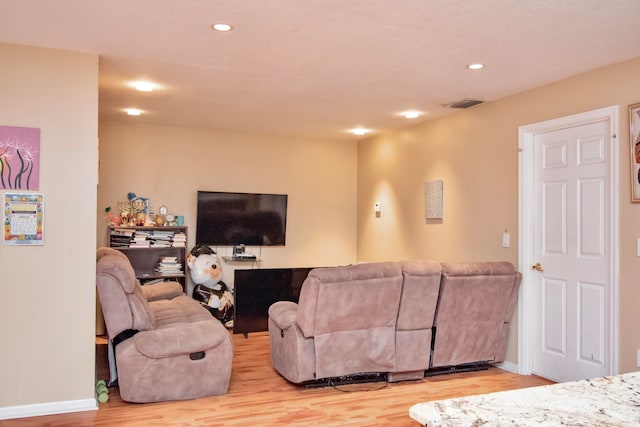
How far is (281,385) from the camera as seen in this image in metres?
4.16

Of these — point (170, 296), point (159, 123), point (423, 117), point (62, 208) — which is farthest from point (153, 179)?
point (423, 117)

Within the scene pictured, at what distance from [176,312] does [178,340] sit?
0.94 meters

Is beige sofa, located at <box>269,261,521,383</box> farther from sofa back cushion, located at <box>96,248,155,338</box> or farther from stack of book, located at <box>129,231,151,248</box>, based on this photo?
stack of book, located at <box>129,231,151,248</box>

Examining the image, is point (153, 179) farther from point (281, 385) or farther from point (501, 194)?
point (501, 194)

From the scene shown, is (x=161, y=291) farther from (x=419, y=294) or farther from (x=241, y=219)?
(x=419, y=294)

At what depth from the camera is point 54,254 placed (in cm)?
355

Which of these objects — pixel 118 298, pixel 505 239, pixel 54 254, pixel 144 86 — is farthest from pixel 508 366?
pixel 144 86

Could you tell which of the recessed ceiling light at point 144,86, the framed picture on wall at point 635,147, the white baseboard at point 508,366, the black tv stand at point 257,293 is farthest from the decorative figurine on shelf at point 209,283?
the framed picture on wall at point 635,147

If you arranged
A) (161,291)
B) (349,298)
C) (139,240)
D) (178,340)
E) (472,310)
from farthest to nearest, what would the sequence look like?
(139,240) < (161,291) < (472,310) < (349,298) < (178,340)

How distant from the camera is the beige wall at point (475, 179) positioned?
3.71 m

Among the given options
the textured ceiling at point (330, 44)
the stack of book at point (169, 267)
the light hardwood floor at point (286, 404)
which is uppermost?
the textured ceiling at point (330, 44)

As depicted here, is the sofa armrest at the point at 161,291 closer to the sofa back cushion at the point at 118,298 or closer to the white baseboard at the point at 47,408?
the sofa back cushion at the point at 118,298

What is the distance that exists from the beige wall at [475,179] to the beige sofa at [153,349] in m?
2.62

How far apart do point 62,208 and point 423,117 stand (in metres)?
3.77
